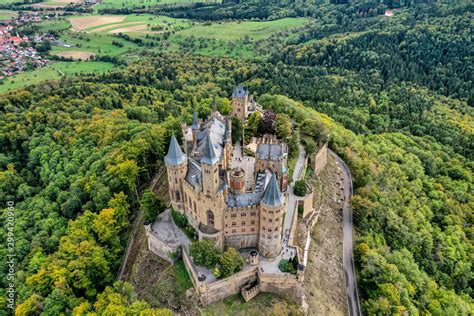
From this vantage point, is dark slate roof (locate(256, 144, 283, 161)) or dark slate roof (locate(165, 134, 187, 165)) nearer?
dark slate roof (locate(165, 134, 187, 165))

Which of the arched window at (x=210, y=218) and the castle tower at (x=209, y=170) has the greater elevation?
the castle tower at (x=209, y=170)

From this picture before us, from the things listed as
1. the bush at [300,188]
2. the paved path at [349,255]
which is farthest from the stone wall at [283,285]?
the bush at [300,188]

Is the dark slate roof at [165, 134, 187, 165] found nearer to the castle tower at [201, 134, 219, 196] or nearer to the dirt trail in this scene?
the castle tower at [201, 134, 219, 196]

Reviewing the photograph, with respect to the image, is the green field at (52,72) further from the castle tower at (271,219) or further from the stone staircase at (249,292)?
the stone staircase at (249,292)

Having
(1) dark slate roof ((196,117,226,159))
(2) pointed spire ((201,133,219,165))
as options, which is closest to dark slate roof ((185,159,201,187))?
(1) dark slate roof ((196,117,226,159))

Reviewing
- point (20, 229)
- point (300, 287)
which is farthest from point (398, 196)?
point (20, 229)

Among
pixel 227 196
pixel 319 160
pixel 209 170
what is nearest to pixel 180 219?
pixel 227 196
